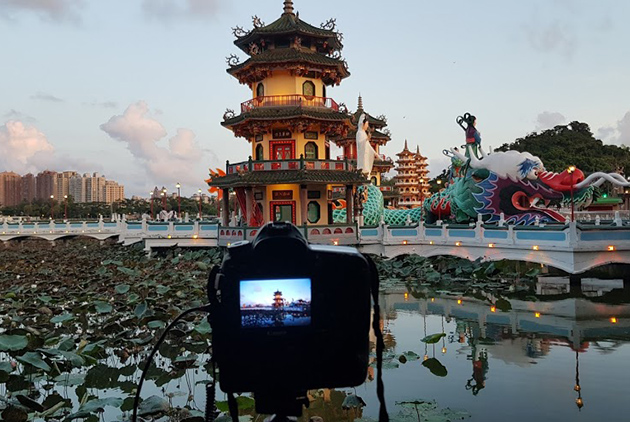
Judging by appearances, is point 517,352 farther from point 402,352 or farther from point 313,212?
point 313,212

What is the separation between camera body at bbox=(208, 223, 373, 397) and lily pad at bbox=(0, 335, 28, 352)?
487cm

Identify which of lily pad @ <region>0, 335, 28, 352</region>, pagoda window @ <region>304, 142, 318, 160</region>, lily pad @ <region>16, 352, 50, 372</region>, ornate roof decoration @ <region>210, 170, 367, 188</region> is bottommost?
lily pad @ <region>16, 352, 50, 372</region>

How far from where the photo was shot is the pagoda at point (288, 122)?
21.3 metres

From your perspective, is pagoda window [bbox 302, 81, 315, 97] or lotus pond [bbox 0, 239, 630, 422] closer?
lotus pond [bbox 0, 239, 630, 422]

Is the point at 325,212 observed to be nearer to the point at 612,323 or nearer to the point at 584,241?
the point at 584,241

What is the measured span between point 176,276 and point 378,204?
14282mm

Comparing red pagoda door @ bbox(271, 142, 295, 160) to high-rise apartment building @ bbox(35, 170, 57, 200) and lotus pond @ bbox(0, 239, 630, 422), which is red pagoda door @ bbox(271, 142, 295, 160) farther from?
high-rise apartment building @ bbox(35, 170, 57, 200)

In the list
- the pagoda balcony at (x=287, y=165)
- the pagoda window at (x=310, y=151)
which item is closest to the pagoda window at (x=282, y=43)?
the pagoda window at (x=310, y=151)

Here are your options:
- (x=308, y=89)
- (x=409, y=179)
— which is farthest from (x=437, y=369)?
(x=409, y=179)

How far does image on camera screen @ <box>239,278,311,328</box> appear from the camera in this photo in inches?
85.0

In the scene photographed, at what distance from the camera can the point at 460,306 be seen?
1303cm

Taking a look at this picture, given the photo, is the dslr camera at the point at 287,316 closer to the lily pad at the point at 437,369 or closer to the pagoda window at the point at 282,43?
the lily pad at the point at 437,369

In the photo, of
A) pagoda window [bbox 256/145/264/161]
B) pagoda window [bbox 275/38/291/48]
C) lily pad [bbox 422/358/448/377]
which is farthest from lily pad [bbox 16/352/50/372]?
pagoda window [bbox 275/38/291/48]

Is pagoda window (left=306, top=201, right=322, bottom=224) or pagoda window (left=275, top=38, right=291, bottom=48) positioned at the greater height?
pagoda window (left=275, top=38, right=291, bottom=48)
